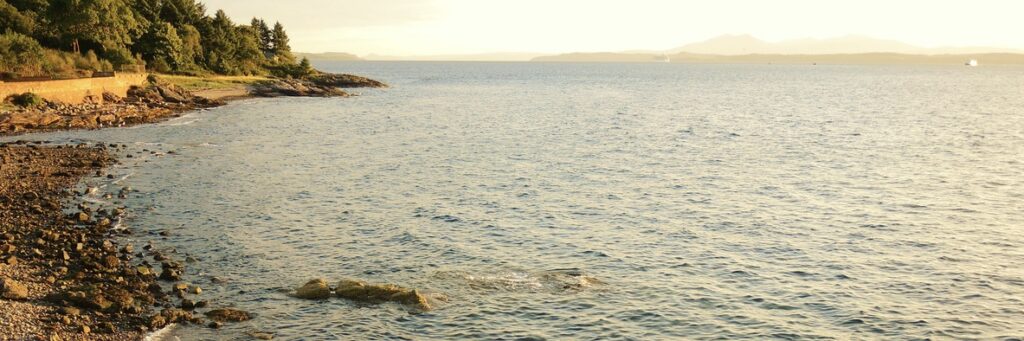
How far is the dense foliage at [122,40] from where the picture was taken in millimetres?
97625

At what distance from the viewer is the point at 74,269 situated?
2944cm

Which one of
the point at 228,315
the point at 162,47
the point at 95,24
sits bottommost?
the point at 228,315

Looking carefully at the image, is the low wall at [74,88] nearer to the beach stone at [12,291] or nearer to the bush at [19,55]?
the bush at [19,55]

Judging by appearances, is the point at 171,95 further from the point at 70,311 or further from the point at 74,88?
the point at 70,311

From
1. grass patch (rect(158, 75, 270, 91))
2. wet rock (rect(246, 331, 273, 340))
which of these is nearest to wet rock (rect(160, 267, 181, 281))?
wet rock (rect(246, 331, 273, 340))

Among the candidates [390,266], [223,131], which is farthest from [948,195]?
[223,131]

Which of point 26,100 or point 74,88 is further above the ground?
point 74,88

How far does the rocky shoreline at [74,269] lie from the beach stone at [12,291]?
1.1 inches

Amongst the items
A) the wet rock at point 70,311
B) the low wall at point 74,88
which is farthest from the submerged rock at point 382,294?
the low wall at point 74,88

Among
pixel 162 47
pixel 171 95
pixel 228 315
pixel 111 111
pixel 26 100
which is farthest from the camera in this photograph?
pixel 162 47

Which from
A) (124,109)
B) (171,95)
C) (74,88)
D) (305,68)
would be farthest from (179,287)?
(305,68)

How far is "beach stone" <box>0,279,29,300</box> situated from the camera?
2506 centimetres

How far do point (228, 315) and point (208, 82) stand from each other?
11404 cm

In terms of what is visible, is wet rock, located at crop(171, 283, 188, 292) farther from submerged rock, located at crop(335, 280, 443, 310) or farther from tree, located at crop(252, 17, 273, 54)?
tree, located at crop(252, 17, 273, 54)
